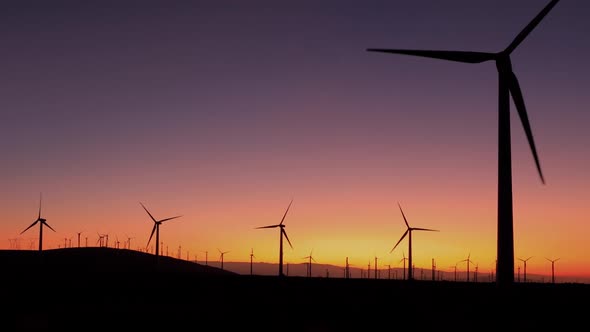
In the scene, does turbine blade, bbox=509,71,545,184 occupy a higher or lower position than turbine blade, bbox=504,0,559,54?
lower

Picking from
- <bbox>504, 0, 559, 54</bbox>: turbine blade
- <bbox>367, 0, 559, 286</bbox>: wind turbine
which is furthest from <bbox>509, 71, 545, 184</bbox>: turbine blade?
<bbox>504, 0, 559, 54</bbox>: turbine blade

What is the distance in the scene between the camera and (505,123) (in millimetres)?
44844

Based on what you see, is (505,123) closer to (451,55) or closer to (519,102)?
(519,102)

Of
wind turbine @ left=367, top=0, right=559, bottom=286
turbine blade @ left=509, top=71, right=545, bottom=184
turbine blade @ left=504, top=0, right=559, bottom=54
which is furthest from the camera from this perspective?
turbine blade @ left=504, top=0, right=559, bottom=54

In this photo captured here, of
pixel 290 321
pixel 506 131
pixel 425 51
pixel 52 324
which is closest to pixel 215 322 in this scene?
pixel 290 321

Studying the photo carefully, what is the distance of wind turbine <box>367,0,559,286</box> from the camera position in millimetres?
41500

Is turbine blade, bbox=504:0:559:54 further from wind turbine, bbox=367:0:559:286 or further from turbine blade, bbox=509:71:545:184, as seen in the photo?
turbine blade, bbox=509:71:545:184

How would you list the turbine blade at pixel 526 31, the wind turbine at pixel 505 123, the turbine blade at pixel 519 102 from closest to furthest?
the wind turbine at pixel 505 123 → the turbine blade at pixel 519 102 → the turbine blade at pixel 526 31

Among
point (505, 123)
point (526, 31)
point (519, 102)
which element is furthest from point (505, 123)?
point (526, 31)

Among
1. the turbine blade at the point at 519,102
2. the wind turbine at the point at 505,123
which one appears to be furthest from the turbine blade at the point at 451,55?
the turbine blade at the point at 519,102

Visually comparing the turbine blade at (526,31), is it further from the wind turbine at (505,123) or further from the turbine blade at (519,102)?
the turbine blade at (519,102)

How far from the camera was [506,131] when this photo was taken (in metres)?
44.6

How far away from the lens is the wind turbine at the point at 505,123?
136ft

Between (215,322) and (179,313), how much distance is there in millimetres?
6233
